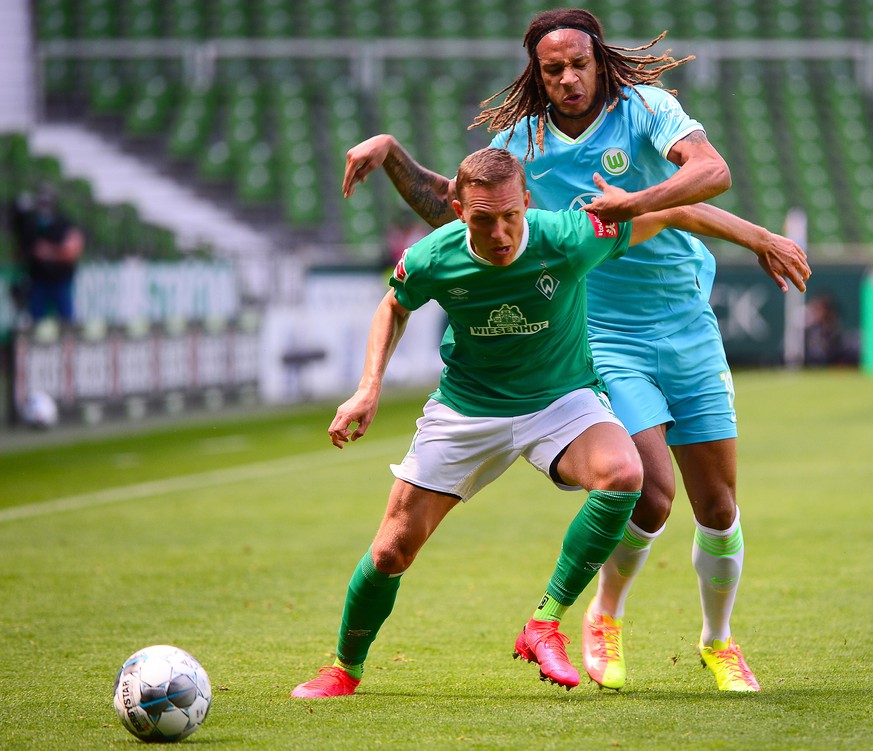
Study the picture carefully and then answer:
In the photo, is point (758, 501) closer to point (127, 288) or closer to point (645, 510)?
point (645, 510)

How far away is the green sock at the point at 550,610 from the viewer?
463 centimetres

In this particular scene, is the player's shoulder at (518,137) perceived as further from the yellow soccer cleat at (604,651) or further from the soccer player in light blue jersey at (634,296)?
the yellow soccer cleat at (604,651)

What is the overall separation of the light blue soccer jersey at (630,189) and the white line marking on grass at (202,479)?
544 cm

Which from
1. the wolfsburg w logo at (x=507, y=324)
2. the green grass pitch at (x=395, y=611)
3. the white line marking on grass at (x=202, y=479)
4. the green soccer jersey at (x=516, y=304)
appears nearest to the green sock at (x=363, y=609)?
the green grass pitch at (x=395, y=611)

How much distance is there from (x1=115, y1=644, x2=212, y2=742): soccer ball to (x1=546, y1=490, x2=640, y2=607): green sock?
1.17 metres

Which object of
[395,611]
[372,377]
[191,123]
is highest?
[372,377]

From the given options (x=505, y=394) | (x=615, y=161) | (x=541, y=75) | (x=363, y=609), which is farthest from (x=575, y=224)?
(x=363, y=609)

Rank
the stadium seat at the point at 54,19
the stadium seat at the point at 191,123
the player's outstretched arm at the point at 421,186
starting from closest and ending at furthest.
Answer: the player's outstretched arm at the point at 421,186 < the stadium seat at the point at 191,123 < the stadium seat at the point at 54,19

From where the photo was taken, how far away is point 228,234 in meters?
25.0

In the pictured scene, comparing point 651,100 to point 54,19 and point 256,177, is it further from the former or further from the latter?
point 54,19

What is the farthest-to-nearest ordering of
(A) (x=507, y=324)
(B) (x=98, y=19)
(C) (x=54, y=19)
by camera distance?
1. (B) (x=98, y=19)
2. (C) (x=54, y=19)
3. (A) (x=507, y=324)

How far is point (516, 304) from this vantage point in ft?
15.1

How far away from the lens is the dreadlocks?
4961 millimetres

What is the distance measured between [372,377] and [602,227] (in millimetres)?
859
